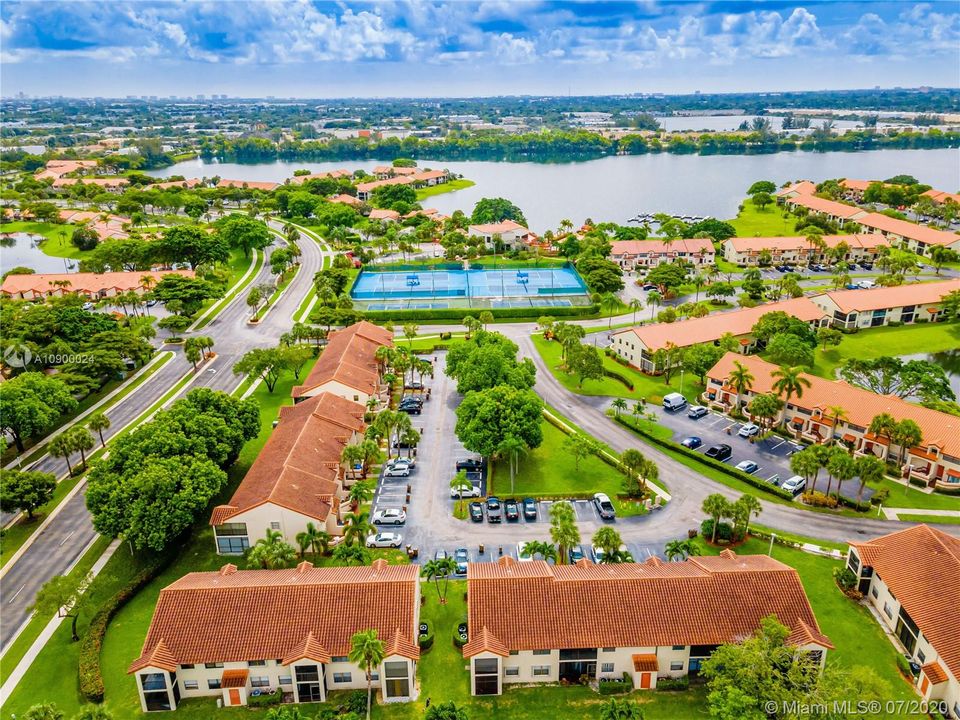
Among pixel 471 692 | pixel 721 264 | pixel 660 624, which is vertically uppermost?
pixel 721 264

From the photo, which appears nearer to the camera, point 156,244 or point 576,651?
point 576,651

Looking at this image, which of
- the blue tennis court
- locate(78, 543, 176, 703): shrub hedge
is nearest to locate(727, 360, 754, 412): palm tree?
the blue tennis court

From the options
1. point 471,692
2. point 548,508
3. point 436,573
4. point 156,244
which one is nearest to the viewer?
point 471,692

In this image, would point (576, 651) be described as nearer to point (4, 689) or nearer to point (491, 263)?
point (4, 689)

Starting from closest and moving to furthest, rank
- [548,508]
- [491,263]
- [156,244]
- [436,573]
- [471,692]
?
[471,692] < [436,573] < [548,508] < [156,244] < [491,263]

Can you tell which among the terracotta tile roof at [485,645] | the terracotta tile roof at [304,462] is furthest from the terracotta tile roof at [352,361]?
the terracotta tile roof at [485,645]

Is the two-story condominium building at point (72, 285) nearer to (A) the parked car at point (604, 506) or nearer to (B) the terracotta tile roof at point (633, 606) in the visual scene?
(A) the parked car at point (604, 506)

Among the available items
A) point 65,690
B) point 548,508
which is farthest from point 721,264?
point 65,690
